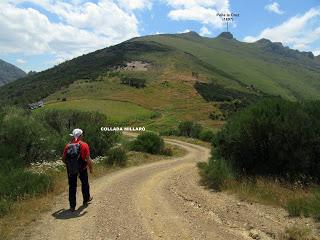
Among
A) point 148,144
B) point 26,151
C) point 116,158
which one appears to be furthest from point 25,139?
point 148,144

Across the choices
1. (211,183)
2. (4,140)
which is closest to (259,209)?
(211,183)

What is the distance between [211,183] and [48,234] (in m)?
7.33

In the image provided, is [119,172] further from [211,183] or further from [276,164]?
[276,164]

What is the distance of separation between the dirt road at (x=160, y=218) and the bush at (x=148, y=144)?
16259mm

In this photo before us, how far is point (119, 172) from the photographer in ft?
64.5

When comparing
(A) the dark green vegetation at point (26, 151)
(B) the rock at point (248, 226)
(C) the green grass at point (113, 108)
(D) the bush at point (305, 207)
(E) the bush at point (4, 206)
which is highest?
(C) the green grass at point (113, 108)

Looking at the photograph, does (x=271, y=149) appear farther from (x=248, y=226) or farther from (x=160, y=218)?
(x=160, y=218)

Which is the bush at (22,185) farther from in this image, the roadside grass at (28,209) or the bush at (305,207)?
the bush at (305,207)

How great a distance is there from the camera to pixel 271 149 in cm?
1628

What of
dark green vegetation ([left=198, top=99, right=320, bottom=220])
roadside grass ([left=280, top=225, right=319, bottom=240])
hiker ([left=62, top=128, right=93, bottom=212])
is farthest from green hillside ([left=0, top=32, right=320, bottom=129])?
roadside grass ([left=280, top=225, right=319, bottom=240])

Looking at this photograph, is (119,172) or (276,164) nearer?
(276,164)

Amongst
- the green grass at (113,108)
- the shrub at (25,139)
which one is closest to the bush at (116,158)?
the shrub at (25,139)

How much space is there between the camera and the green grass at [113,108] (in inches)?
3775

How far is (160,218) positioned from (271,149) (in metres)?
7.48
